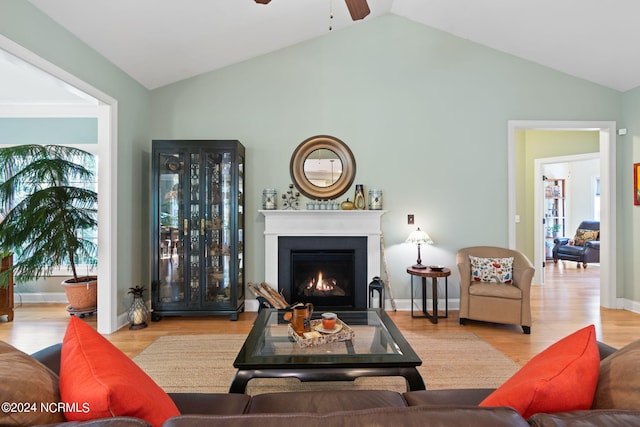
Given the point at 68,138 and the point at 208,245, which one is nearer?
the point at 208,245

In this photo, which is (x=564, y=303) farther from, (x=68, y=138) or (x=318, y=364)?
(x=68, y=138)

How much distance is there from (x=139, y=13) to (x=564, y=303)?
592 centimetres

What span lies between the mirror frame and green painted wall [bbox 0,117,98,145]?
108 inches

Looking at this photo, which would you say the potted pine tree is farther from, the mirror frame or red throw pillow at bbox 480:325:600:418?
red throw pillow at bbox 480:325:600:418

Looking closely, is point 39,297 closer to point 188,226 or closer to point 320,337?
point 188,226

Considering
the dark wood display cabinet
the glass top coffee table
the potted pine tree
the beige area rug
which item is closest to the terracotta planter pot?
the potted pine tree

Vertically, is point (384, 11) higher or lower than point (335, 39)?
higher

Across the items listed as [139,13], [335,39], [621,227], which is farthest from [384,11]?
[621,227]

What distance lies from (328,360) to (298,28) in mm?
3674

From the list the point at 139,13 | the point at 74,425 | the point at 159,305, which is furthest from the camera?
the point at 159,305

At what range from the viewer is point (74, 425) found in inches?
26.8

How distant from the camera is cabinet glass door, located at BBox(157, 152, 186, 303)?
13.2 feet

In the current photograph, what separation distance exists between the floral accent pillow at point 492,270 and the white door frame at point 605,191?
69 cm

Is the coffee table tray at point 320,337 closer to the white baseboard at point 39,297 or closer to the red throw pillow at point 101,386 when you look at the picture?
the red throw pillow at point 101,386
